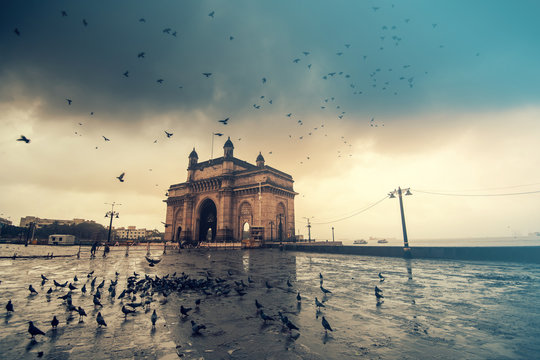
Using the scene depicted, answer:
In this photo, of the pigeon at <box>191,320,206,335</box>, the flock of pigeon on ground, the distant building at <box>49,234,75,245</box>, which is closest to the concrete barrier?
the flock of pigeon on ground

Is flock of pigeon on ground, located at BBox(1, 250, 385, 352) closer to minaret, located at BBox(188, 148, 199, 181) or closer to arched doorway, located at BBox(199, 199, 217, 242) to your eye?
arched doorway, located at BBox(199, 199, 217, 242)

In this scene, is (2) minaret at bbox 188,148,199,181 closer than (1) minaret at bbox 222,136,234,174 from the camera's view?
No

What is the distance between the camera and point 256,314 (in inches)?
212

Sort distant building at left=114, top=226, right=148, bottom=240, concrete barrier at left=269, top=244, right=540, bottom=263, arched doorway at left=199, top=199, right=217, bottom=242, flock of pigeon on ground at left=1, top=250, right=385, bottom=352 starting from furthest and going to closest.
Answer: distant building at left=114, top=226, right=148, bottom=240, arched doorway at left=199, top=199, right=217, bottom=242, concrete barrier at left=269, top=244, right=540, bottom=263, flock of pigeon on ground at left=1, top=250, right=385, bottom=352

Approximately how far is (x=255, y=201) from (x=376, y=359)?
39.6 meters

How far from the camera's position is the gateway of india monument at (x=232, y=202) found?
41.8m

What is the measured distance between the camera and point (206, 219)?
53.7 meters

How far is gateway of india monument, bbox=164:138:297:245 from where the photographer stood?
137ft

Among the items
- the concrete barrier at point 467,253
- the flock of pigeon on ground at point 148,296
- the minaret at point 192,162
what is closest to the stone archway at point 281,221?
the concrete barrier at point 467,253

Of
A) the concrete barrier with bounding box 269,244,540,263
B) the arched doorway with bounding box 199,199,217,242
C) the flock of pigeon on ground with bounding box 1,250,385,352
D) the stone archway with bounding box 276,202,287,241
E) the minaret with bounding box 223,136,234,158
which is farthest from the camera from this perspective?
the arched doorway with bounding box 199,199,217,242

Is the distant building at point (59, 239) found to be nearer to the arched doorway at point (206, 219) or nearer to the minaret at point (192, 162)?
the minaret at point (192, 162)

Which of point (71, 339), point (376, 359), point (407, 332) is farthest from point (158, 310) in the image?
point (407, 332)

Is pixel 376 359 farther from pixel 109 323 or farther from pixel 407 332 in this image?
pixel 109 323

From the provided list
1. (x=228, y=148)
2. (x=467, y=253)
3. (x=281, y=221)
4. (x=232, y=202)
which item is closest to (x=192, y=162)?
(x=228, y=148)
